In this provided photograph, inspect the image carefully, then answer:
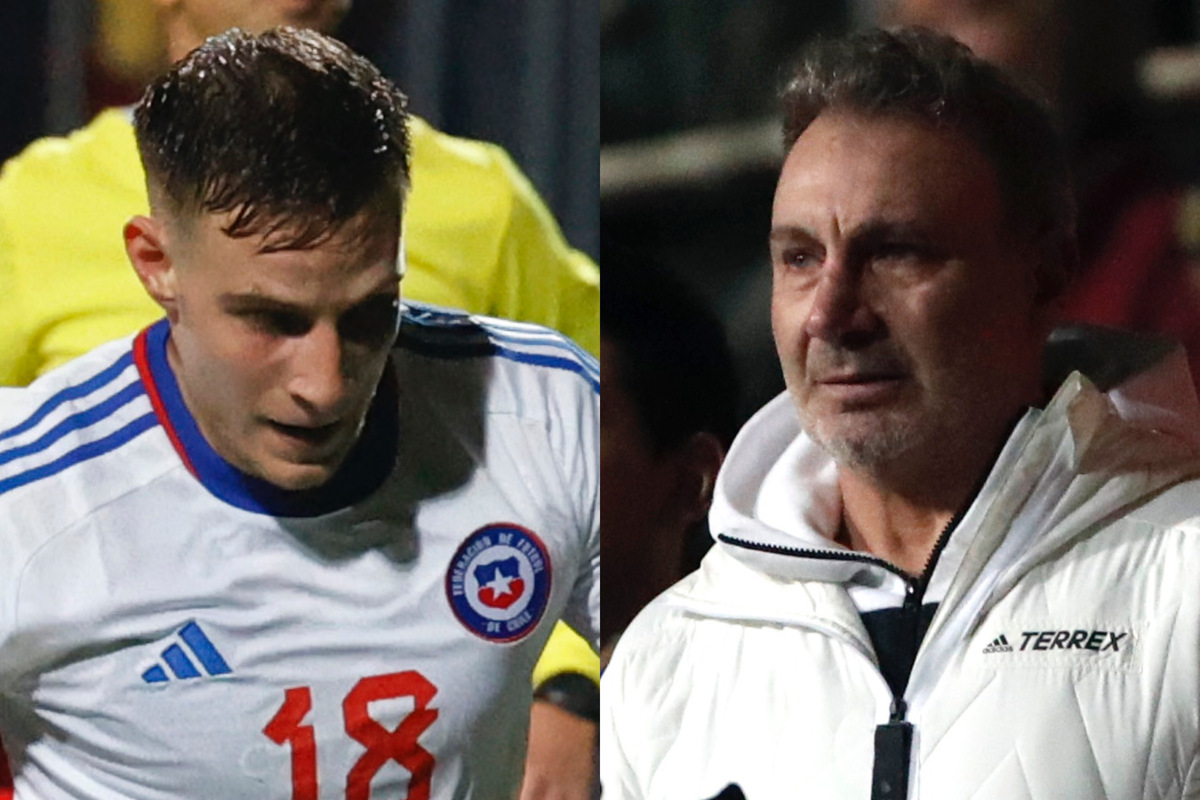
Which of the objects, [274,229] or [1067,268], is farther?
[274,229]

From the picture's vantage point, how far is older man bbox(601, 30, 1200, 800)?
4.06ft

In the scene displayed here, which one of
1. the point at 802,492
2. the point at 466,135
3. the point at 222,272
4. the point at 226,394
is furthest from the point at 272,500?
the point at 802,492

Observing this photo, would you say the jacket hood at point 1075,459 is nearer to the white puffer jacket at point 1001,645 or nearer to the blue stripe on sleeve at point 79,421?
the white puffer jacket at point 1001,645

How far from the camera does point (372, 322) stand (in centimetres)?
154

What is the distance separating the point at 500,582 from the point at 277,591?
21cm

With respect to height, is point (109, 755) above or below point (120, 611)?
below

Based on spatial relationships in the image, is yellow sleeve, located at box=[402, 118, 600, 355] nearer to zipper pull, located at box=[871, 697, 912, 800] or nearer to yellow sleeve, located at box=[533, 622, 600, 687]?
yellow sleeve, located at box=[533, 622, 600, 687]

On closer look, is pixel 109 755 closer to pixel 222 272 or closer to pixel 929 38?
pixel 222 272

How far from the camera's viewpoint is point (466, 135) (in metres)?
1.59

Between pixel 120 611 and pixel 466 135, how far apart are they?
57cm

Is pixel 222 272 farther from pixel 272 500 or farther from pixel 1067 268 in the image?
pixel 1067 268

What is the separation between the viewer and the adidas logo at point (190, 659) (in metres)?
1.50

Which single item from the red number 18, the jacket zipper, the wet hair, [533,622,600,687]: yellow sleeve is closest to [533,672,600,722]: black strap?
[533,622,600,687]: yellow sleeve

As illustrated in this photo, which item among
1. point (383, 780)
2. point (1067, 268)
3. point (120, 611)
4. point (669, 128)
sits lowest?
point (383, 780)
